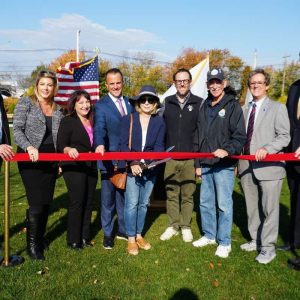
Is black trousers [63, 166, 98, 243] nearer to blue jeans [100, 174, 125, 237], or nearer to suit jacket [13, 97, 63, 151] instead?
blue jeans [100, 174, 125, 237]

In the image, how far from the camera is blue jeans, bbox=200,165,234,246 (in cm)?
510

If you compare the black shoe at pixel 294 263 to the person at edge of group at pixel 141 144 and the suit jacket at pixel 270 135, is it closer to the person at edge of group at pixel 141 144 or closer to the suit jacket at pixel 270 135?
the suit jacket at pixel 270 135

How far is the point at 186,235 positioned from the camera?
593cm

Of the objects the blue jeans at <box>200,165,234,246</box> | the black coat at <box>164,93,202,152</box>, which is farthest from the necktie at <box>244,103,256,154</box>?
the black coat at <box>164,93,202,152</box>

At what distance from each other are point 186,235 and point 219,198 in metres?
1.12

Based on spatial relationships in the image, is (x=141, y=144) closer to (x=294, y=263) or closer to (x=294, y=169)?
(x=294, y=169)

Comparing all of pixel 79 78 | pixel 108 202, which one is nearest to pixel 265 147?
pixel 108 202

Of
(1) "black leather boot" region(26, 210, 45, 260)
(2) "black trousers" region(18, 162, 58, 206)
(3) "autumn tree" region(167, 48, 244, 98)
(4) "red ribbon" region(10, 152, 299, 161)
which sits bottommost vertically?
(1) "black leather boot" region(26, 210, 45, 260)

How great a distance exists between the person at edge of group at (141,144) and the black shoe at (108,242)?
34 centimetres

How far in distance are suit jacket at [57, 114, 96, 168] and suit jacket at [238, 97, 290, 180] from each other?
234 centimetres

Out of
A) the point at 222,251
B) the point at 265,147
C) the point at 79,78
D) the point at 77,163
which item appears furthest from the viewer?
the point at 79,78

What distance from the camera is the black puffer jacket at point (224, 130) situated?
16.0 ft

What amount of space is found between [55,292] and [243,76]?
6261cm

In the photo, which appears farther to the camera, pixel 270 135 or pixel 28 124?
pixel 270 135
